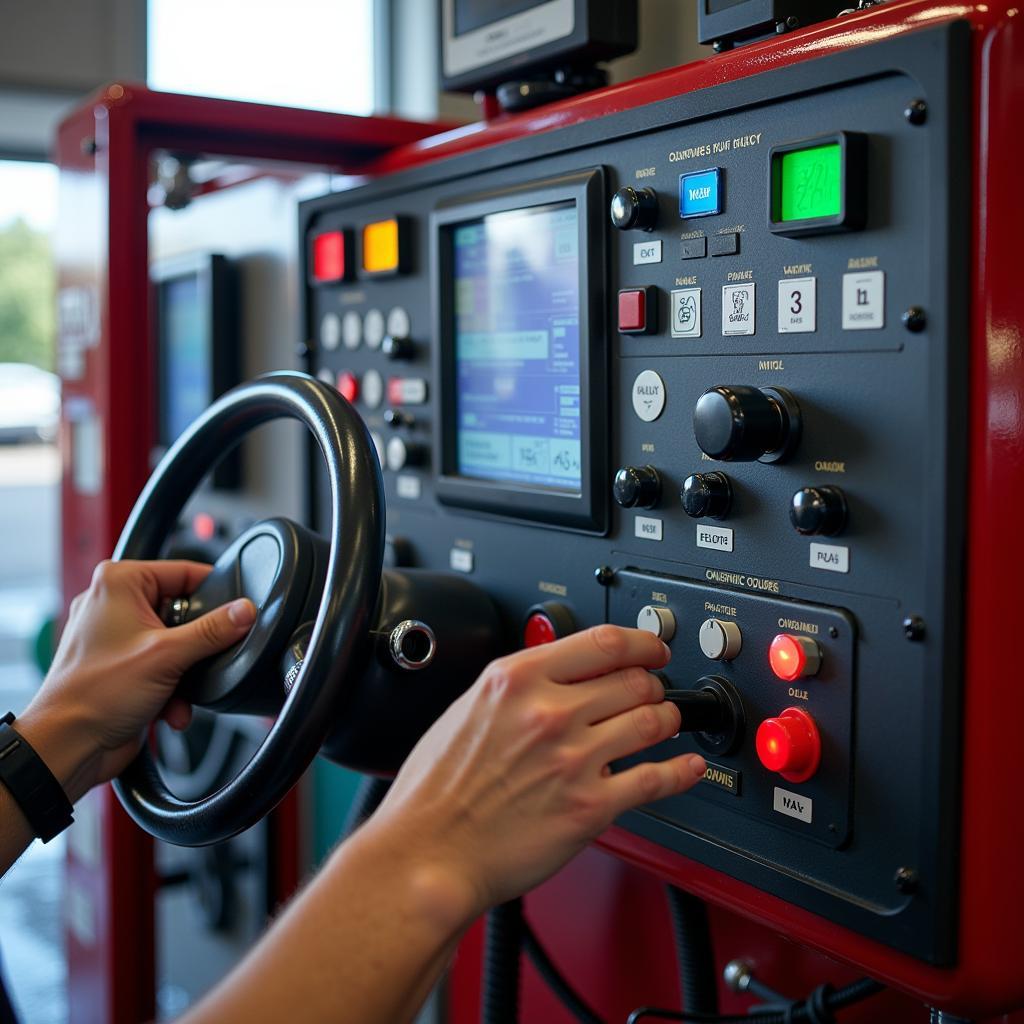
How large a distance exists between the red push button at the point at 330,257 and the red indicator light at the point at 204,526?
3.01ft

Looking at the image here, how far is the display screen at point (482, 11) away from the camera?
1203 mm

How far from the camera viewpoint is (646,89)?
0.93m

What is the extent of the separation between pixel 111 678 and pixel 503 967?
46 centimetres

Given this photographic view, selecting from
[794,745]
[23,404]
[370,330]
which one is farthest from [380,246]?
[23,404]

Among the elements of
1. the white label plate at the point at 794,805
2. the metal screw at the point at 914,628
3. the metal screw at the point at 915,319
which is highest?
the metal screw at the point at 915,319

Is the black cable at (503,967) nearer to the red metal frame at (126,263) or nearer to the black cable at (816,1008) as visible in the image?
the black cable at (816,1008)

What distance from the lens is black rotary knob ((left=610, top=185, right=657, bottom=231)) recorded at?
90cm

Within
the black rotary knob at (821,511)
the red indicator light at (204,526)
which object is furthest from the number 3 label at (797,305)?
the red indicator light at (204,526)

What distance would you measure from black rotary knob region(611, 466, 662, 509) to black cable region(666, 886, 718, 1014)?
1.17 feet

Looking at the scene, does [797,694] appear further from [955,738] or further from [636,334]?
[636,334]

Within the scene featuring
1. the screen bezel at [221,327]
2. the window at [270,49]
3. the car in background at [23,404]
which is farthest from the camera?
the car in background at [23,404]

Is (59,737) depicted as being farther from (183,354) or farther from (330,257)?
(183,354)

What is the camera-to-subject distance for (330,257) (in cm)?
135

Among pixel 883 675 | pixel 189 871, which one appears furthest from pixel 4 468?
pixel 883 675
